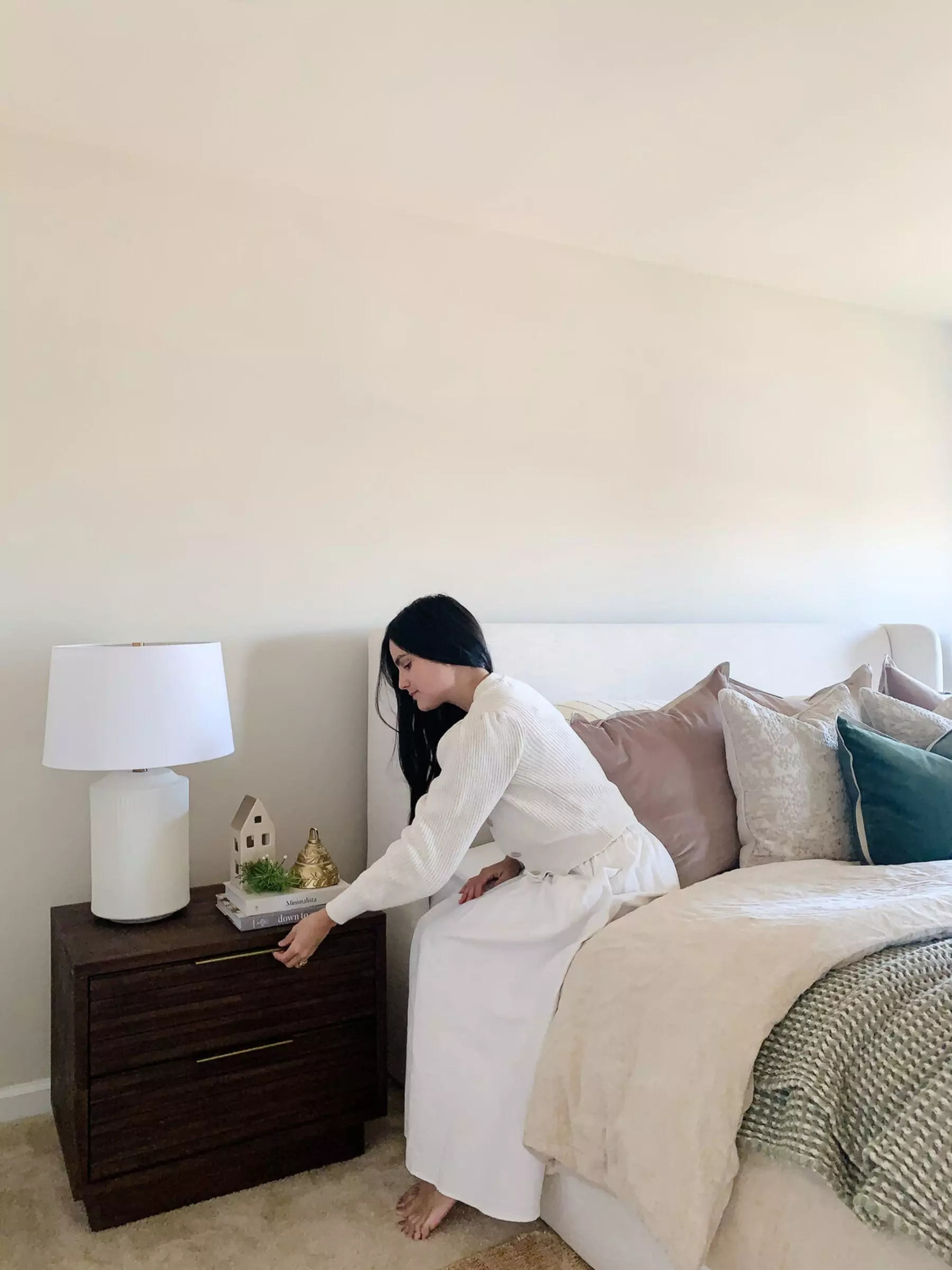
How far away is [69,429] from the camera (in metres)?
2.26

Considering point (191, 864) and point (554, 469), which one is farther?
point (554, 469)

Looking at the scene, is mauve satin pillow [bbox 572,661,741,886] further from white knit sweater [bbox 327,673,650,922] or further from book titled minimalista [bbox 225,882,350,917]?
book titled minimalista [bbox 225,882,350,917]

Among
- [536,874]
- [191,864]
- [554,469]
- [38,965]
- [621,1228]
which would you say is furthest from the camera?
[554,469]

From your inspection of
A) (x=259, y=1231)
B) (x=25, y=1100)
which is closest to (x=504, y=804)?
(x=259, y=1231)

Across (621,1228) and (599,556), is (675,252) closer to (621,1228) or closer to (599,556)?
(599,556)

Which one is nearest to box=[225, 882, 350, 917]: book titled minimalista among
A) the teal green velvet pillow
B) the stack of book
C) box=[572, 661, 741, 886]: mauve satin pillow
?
the stack of book

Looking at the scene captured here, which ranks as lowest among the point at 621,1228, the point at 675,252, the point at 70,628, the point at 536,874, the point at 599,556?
the point at 621,1228

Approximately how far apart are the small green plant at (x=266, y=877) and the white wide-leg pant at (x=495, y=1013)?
0.33 m

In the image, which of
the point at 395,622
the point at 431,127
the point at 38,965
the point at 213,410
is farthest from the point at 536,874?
the point at 431,127

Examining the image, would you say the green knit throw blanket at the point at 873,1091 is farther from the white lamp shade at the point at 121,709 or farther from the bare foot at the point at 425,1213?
the white lamp shade at the point at 121,709

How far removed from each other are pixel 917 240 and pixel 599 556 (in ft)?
4.70

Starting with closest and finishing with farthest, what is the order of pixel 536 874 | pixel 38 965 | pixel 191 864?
pixel 536 874 → pixel 38 965 → pixel 191 864

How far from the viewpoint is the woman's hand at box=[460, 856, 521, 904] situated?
6.36 ft

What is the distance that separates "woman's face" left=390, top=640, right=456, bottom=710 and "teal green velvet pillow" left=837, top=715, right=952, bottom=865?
0.90 meters
